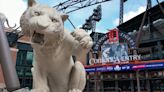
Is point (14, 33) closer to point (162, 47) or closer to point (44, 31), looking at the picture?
point (162, 47)

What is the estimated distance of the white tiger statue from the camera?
1.39 meters

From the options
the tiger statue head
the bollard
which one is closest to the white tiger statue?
the tiger statue head

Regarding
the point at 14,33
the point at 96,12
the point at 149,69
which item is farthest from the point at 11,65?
the point at 96,12

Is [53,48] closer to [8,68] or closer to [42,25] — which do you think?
[42,25]

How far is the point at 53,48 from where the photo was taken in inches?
60.2

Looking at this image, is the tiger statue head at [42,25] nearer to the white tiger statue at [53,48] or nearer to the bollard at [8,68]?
the white tiger statue at [53,48]

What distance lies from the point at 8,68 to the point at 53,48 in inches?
15.3

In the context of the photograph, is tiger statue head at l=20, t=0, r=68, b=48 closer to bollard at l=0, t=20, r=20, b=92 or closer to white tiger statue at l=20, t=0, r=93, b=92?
white tiger statue at l=20, t=0, r=93, b=92

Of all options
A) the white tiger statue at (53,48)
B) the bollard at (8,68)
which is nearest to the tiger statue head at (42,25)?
the white tiger statue at (53,48)

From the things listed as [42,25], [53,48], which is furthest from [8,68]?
[53,48]

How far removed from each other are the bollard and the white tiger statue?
18 cm

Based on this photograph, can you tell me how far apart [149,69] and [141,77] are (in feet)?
2.35

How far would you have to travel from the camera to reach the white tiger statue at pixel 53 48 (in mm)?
1386

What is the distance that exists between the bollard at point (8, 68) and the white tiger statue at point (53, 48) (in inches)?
7.2
